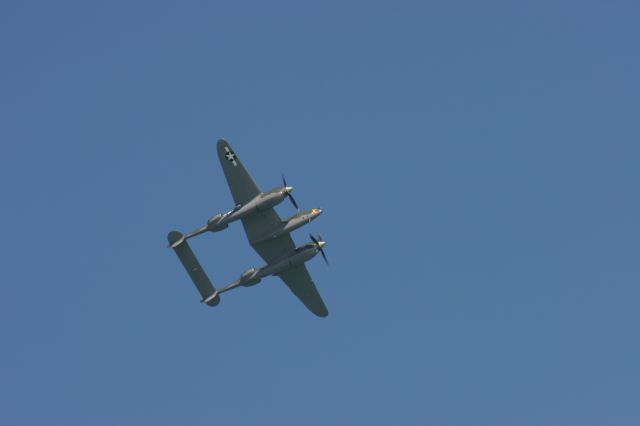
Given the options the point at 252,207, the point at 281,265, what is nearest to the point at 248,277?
the point at 281,265

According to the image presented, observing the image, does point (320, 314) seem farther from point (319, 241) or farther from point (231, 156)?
point (231, 156)

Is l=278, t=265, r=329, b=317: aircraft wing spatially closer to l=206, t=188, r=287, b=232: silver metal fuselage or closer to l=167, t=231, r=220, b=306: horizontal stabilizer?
l=167, t=231, r=220, b=306: horizontal stabilizer

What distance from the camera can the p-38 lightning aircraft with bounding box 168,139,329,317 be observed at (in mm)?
131875

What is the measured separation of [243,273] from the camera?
13762cm

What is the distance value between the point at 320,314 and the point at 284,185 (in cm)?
1746

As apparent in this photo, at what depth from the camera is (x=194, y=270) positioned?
448 ft

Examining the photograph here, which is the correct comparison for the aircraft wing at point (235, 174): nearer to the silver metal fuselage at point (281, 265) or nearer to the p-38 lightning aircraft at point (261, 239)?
the p-38 lightning aircraft at point (261, 239)

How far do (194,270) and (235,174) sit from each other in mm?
12316

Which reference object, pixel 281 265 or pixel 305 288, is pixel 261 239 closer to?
pixel 281 265

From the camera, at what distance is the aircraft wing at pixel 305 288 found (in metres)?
141

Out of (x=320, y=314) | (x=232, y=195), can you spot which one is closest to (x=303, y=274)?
(x=320, y=314)

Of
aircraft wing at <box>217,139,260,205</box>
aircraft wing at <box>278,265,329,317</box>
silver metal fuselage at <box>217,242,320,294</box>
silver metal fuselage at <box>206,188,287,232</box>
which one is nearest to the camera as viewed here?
aircraft wing at <box>217,139,260,205</box>

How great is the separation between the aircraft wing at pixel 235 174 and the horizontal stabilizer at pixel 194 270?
27.2ft

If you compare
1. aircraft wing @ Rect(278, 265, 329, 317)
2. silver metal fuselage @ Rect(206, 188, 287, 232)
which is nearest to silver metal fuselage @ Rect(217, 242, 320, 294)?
aircraft wing @ Rect(278, 265, 329, 317)
